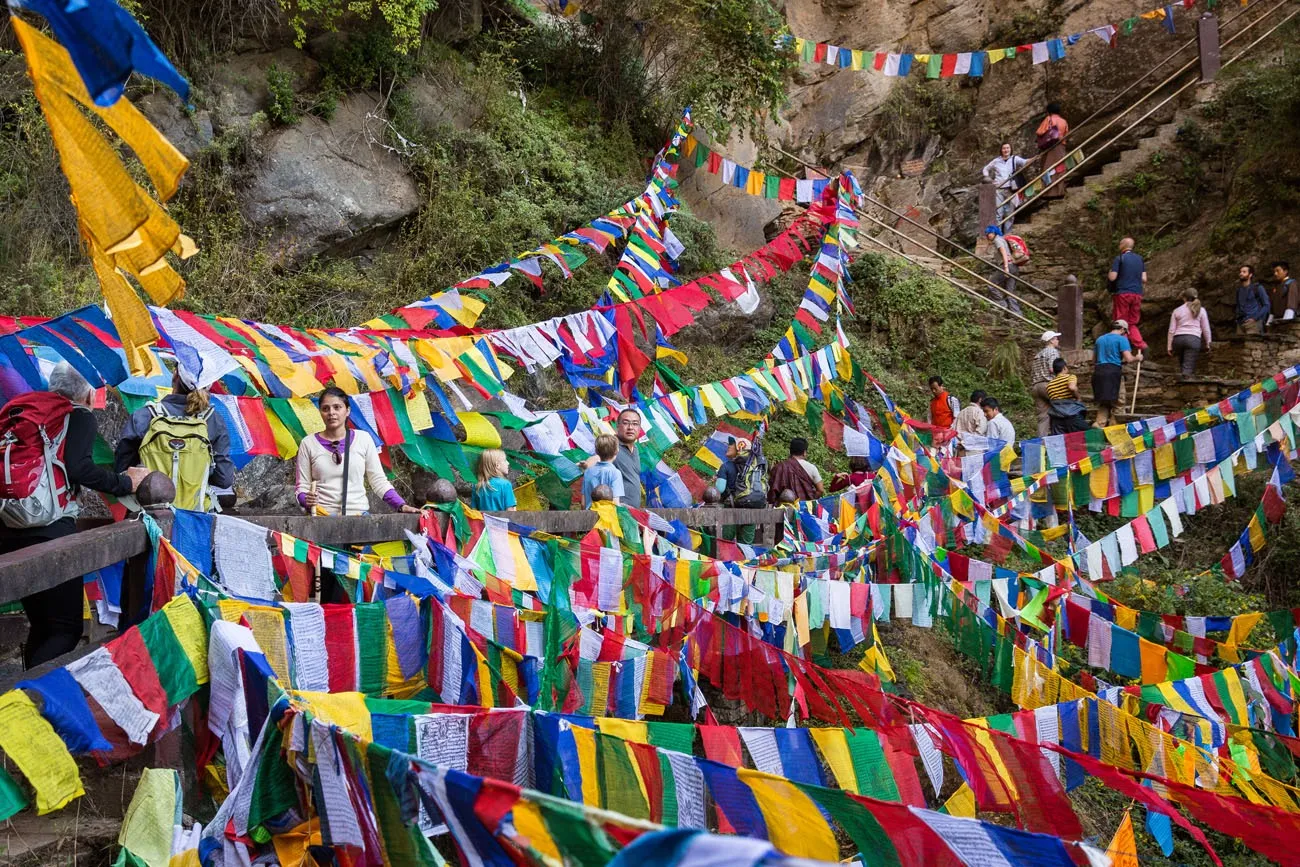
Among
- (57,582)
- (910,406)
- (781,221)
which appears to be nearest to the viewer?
(57,582)

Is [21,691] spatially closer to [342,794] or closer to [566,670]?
[342,794]

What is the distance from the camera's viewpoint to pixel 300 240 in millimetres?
12445

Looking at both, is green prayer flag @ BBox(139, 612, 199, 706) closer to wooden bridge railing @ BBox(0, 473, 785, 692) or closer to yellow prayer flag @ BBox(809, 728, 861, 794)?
wooden bridge railing @ BBox(0, 473, 785, 692)

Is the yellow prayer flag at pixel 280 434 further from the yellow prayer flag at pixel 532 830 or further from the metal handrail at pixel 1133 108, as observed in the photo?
the metal handrail at pixel 1133 108

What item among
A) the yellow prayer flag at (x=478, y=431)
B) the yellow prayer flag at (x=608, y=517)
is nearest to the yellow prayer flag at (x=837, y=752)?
the yellow prayer flag at (x=608, y=517)

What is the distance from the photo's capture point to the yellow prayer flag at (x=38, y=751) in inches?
118

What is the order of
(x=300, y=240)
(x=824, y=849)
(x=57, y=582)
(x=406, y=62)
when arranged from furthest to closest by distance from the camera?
(x=406, y=62) → (x=300, y=240) → (x=57, y=582) → (x=824, y=849)

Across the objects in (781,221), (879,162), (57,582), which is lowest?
(57,582)

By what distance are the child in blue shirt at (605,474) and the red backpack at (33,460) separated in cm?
383

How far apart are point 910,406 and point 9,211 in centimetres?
1229

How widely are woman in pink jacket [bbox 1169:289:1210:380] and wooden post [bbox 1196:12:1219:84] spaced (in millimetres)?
6358

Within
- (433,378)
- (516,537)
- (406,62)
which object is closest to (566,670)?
(516,537)

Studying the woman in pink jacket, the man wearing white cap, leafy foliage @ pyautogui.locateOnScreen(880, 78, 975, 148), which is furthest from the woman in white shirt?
leafy foliage @ pyautogui.locateOnScreen(880, 78, 975, 148)

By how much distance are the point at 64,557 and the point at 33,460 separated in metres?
0.94
